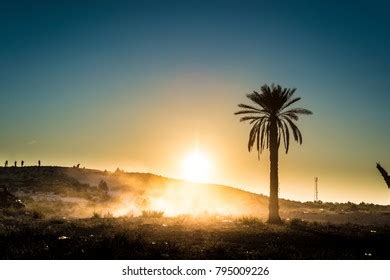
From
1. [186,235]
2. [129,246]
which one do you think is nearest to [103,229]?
[186,235]

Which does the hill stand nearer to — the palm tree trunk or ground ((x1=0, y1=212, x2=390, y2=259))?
the palm tree trunk

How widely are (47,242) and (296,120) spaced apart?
18595mm

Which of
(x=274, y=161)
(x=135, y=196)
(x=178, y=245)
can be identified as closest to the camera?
(x=178, y=245)

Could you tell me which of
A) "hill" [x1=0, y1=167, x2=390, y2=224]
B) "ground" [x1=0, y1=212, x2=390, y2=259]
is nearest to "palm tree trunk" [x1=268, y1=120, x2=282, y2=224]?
"ground" [x1=0, y1=212, x2=390, y2=259]

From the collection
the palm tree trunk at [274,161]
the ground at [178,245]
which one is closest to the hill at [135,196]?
the palm tree trunk at [274,161]

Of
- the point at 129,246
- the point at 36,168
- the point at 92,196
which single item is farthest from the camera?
the point at 36,168

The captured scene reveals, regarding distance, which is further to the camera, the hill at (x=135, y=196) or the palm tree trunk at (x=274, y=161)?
the hill at (x=135, y=196)

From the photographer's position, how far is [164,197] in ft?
210

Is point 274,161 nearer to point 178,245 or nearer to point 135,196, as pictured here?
point 178,245

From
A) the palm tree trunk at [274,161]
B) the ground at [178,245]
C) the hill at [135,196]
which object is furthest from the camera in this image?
the hill at [135,196]

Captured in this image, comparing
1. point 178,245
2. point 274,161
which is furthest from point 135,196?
point 178,245

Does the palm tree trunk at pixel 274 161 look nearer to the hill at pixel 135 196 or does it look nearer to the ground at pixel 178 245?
the ground at pixel 178 245

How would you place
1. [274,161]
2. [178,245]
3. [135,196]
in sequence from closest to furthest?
[178,245] < [274,161] < [135,196]
